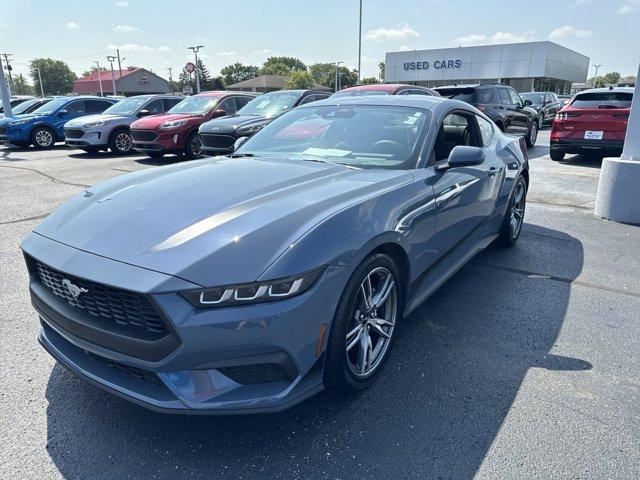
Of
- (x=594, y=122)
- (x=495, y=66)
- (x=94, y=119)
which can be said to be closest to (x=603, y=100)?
(x=594, y=122)

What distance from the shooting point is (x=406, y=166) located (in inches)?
121

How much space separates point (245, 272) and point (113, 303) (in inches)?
23.0

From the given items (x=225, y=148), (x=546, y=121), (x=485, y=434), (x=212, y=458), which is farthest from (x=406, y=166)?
(x=546, y=121)

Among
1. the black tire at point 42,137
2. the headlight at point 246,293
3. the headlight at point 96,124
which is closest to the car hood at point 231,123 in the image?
the headlight at point 96,124

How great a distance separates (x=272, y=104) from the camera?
10875mm

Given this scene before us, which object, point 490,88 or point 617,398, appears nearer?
point 617,398

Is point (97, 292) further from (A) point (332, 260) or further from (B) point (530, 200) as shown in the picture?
(B) point (530, 200)

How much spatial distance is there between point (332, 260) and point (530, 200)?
20.2ft

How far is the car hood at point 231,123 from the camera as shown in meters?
9.48

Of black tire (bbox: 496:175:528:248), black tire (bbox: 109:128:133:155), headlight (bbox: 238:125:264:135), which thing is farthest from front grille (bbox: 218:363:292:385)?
black tire (bbox: 109:128:133:155)

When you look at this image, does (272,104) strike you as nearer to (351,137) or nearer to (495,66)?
(351,137)

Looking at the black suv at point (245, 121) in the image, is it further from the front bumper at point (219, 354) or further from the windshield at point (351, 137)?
the front bumper at point (219, 354)

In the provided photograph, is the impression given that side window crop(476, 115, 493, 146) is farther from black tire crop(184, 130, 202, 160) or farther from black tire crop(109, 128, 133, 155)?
black tire crop(109, 128, 133, 155)

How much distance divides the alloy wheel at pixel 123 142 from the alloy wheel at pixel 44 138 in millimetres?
3473
